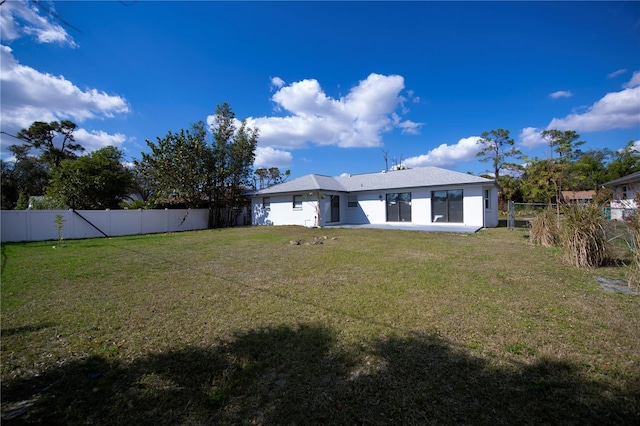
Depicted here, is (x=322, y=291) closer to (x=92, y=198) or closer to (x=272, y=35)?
(x=272, y=35)

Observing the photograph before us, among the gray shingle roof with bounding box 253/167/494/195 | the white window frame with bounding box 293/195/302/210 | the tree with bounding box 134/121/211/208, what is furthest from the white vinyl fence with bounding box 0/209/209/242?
the white window frame with bounding box 293/195/302/210

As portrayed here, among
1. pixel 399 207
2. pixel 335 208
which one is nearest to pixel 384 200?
pixel 399 207

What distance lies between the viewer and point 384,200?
18.8 metres

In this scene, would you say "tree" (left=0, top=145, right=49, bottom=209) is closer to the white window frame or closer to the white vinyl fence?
the white vinyl fence

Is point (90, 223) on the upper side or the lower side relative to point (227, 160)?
lower

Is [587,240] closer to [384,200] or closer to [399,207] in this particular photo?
[399,207]

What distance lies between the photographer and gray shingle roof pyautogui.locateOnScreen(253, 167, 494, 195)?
16.1 meters

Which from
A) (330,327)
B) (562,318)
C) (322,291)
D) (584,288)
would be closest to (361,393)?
(330,327)

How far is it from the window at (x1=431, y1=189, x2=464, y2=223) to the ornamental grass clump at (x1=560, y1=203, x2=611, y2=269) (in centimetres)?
928

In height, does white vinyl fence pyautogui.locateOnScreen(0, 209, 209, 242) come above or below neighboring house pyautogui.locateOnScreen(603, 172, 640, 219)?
below

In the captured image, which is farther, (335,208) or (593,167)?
(593,167)

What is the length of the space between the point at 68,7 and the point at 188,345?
4.61 meters

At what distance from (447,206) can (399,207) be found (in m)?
2.97

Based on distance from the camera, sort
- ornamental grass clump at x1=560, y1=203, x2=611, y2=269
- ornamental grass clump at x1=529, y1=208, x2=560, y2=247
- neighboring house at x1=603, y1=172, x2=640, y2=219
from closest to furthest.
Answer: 1. neighboring house at x1=603, y1=172, x2=640, y2=219
2. ornamental grass clump at x1=560, y1=203, x2=611, y2=269
3. ornamental grass clump at x1=529, y1=208, x2=560, y2=247
